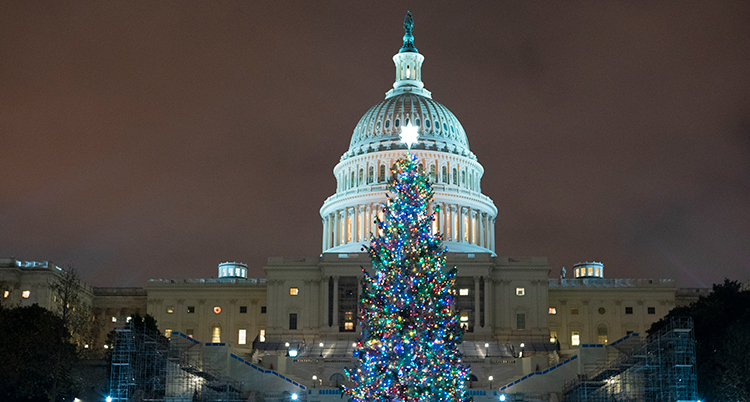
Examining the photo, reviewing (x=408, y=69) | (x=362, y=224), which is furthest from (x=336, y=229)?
(x=408, y=69)

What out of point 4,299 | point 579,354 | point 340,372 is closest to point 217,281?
point 4,299

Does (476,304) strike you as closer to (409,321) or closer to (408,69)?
(408,69)

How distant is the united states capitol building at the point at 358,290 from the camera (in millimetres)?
109312

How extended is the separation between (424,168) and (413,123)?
→ 10.8 m

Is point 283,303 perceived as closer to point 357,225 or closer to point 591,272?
point 357,225

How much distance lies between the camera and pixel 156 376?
81.2m

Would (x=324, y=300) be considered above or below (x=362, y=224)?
below

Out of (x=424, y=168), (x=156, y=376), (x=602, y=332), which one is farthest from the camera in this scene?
(x=424, y=168)

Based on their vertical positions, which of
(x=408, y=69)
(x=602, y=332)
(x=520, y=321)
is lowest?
(x=602, y=332)

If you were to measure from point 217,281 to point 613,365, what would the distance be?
62.0 m

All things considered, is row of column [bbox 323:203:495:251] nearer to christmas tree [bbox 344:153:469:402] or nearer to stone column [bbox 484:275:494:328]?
stone column [bbox 484:275:494:328]

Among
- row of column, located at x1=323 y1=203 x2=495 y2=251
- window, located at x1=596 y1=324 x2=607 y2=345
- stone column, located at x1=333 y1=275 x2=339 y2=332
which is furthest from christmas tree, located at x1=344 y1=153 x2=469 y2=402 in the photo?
row of column, located at x1=323 y1=203 x2=495 y2=251

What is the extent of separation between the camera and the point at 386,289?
4750 cm

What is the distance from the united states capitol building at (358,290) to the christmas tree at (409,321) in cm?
4550
